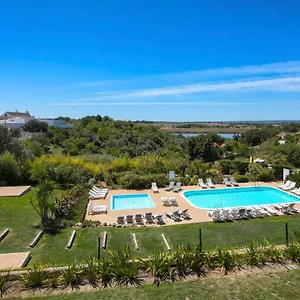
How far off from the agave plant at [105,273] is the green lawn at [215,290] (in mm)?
288

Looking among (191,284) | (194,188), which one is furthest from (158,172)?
(191,284)

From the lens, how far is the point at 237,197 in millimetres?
17531

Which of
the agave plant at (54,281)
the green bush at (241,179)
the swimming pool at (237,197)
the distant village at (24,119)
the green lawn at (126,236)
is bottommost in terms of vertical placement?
the swimming pool at (237,197)

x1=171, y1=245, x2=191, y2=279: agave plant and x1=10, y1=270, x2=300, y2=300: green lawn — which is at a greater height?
x1=171, y1=245, x2=191, y2=279: agave plant

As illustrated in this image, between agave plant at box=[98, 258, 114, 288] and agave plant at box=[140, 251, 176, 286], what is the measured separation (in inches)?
30.6

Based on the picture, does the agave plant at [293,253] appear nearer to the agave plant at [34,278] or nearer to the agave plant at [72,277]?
the agave plant at [72,277]

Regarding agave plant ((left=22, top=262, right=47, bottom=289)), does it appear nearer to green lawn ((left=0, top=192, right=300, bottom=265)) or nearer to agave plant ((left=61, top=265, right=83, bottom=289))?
agave plant ((left=61, top=265, right=83, bottom=289))

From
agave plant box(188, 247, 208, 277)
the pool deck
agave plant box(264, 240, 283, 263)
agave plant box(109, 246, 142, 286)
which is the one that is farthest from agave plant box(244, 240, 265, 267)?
the pool deck

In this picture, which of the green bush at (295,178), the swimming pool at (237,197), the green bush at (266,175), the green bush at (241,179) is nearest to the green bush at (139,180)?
the swimming pool at (237,197)

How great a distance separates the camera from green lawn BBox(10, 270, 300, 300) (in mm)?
5441

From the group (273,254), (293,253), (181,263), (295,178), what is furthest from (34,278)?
(295,178)

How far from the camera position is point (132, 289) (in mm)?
5695

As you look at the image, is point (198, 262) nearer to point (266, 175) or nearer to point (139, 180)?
point (139, 180)

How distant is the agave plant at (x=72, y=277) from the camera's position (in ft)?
19.1
